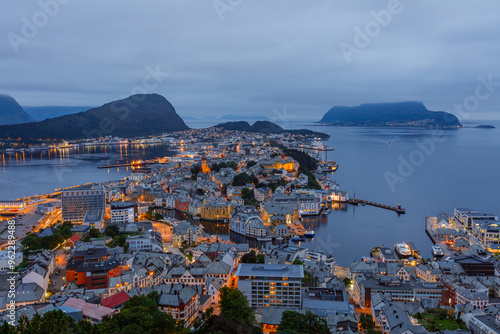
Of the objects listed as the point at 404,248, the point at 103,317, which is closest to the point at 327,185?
the point at 404,248

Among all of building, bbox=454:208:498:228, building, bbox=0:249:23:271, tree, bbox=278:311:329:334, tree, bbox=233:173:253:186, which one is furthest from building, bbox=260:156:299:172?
tree, bbox=278:311:329:334

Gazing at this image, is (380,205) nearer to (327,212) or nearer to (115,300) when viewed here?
(327,212)

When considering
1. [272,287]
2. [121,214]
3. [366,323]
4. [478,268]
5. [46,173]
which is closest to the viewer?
[366,323]

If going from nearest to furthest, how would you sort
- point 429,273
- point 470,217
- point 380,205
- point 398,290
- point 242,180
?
1. point 398,290
2. point 429,273
3. point 470,217
4. point 380,205
5. point 242,180

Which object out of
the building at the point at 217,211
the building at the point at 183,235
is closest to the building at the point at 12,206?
the building at the point at 217,211

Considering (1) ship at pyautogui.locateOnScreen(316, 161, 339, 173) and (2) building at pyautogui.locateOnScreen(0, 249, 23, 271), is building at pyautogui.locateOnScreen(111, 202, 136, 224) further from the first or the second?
(1) ship at pyautogui.locateOnScreen(316, 161, 339, 173)

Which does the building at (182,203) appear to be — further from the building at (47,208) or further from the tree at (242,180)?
the building at (47,208)

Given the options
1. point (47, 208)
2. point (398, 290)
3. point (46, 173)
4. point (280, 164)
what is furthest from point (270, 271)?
point (46, 173)
